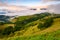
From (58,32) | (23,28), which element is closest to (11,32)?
(23,28)

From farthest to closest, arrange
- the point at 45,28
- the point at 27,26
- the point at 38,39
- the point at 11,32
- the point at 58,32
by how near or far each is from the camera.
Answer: the point at 27,26 → the point at 11,32 → the point at 45,28 → the point at 58,32 → the point at 38,39

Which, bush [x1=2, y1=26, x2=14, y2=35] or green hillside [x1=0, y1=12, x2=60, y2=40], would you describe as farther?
bush [x1=2, y1=26, x2=14, y2=35]

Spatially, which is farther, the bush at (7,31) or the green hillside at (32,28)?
the bush at (7,31)

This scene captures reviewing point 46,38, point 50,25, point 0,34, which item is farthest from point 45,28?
point 0,34

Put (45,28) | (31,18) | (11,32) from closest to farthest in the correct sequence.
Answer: (45,28)
(11,32)
(31,18)

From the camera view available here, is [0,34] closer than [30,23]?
Yes

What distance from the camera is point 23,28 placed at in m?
23.4

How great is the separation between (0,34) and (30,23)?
4713mm

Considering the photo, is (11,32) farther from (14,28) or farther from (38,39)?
(38,39)

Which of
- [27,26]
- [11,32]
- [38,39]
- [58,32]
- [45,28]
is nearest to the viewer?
[38,39]

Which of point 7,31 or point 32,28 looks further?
point 7,31

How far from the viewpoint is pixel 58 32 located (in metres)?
18.0

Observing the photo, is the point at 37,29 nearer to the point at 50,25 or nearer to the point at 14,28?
the point at 50,25

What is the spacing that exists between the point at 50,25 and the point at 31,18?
502cm
